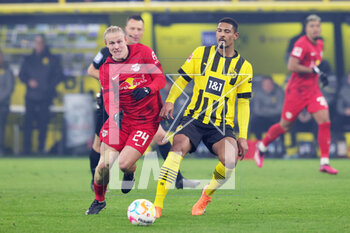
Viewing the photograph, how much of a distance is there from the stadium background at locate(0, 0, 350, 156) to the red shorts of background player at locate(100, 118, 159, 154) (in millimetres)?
7495

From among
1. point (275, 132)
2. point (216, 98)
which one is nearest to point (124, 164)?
point (216, 98)

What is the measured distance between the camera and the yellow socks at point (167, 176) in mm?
6934

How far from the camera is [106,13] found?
1549 cm

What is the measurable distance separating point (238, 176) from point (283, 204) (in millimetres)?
3280

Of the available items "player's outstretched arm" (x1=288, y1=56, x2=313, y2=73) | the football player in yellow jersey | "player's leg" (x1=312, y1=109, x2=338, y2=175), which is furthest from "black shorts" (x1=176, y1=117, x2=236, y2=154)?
"player's outstretched arm" (x1=288, y1=56, x2=313, y2=73)

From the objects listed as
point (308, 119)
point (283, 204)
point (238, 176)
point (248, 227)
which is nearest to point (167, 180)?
point (248, 227)

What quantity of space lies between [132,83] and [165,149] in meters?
1.89

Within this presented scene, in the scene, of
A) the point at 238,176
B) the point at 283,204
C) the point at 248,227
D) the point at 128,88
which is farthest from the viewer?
the point at 238,176

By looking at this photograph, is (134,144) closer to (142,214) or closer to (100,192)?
(100,192)

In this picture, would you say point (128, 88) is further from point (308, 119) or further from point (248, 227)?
point (308, 119)

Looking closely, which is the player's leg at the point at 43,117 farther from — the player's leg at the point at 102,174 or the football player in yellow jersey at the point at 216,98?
the football player in yellow jersey at the point at 216,98

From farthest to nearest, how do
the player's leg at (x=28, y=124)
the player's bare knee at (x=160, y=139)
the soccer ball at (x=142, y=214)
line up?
the player's leg at (x=28, y=124) → the player's bare knee at (x=160, y=139) → the soccer ball at (x=142, y=214)

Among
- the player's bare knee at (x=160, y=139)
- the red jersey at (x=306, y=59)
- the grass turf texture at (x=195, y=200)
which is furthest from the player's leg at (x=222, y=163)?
the red jersey at (x=306, y=59)

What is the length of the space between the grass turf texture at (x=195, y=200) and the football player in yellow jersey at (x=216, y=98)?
59 centimetres
